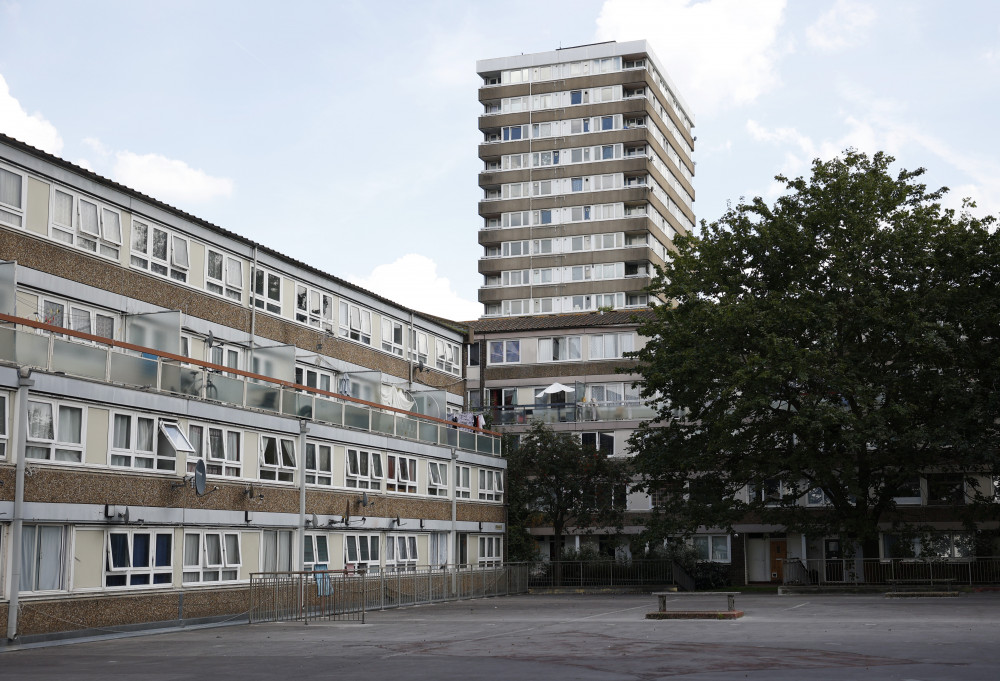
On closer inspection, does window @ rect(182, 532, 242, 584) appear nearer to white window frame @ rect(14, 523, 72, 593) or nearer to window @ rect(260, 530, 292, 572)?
window @ rect(260, 530, 292, 572)

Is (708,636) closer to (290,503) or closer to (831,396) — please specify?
(290,503)

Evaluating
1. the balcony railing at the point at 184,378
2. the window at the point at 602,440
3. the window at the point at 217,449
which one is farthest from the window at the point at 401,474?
the window at the point at 602,440

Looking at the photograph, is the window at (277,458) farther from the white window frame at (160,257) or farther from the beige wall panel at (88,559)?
the beige wall panel at (88,559)

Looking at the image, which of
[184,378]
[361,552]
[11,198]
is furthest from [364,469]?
[11,198]

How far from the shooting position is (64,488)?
82.1ft

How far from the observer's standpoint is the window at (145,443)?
26.8 m

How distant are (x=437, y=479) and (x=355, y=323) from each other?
22.7ft

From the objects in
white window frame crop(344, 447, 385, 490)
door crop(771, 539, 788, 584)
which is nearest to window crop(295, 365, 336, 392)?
white window frame crop(344, 447, 385, 490)

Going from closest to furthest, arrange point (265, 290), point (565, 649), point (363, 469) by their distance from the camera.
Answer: point (565, 649) < point (363, 469) < point (265, 290)

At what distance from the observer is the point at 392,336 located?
4806cm

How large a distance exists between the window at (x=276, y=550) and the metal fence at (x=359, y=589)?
0.83 m

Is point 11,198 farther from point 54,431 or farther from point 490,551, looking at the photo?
point 490,551

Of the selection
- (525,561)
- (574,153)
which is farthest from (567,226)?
(525,561)

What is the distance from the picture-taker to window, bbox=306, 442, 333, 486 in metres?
35.0
